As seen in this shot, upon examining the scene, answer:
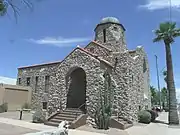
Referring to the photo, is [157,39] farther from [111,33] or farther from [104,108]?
[104,108]

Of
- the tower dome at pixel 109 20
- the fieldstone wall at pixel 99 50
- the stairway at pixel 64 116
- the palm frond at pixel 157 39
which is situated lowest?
the stairway at pixel 64 116

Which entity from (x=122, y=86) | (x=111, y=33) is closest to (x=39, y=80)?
(x=111, y=33)

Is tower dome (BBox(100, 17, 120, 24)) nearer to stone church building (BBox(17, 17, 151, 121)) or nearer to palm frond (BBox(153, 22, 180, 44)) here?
stone church building (BBox(17, 17, 151, 121))

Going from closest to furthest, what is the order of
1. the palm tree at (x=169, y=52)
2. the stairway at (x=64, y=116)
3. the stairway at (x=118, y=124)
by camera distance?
the stairway at (x=118, y=124)
the stairway at (x=64, y=116)
the palm tree at (x=169, y=52)

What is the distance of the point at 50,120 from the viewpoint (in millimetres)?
17438

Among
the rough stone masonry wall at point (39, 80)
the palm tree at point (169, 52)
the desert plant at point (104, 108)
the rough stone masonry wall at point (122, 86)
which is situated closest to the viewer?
the desert plant at point (104, 108)

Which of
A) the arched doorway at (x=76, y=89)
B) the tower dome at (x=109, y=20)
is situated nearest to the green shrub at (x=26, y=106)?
the arched doorway at (x=76, y=89)

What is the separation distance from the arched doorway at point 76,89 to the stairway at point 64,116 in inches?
51.1

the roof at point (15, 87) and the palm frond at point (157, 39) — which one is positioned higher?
the palm frond at point (157, 39)

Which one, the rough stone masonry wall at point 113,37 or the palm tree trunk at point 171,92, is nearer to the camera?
the palm tree trunk at point 171,92

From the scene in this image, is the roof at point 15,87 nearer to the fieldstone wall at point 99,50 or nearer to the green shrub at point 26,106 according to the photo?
the green shrub at point 26,106

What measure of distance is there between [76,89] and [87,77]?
335 centimetres

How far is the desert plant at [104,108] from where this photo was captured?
51.7ft

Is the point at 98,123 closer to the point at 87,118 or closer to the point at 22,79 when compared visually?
the point at 87,118
